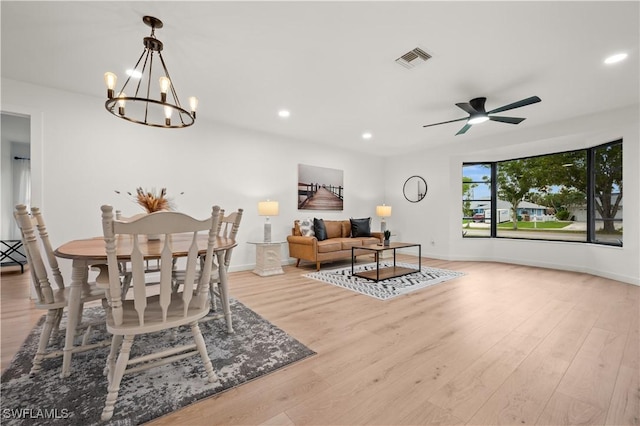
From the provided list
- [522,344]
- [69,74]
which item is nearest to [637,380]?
[522,344]

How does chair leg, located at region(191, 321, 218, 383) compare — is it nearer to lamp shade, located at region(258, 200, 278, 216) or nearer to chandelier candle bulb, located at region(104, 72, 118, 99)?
chandelier candle bulb, located at region(104, 72, 118, 99)

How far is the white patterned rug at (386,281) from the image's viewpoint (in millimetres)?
3465

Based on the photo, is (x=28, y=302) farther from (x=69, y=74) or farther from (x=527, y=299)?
(x=527, y=299)

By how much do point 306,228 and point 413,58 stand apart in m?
3.54

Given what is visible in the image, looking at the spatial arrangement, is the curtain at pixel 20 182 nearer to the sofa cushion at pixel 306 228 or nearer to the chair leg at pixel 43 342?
the sofa cushion at pixel 306 228

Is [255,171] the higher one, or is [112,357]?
[255,171]

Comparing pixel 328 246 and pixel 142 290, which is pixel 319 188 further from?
pixel 142 290

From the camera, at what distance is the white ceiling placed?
208 centimetres

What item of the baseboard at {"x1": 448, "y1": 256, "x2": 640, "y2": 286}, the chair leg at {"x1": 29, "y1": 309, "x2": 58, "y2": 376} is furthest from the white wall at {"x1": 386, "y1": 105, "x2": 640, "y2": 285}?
the chair leg at {"x1": 29, "y1": 309, "x2": 58, "y2": 376}

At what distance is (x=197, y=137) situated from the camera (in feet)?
14.3

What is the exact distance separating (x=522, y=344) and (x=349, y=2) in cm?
283

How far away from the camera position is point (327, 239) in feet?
18.1
